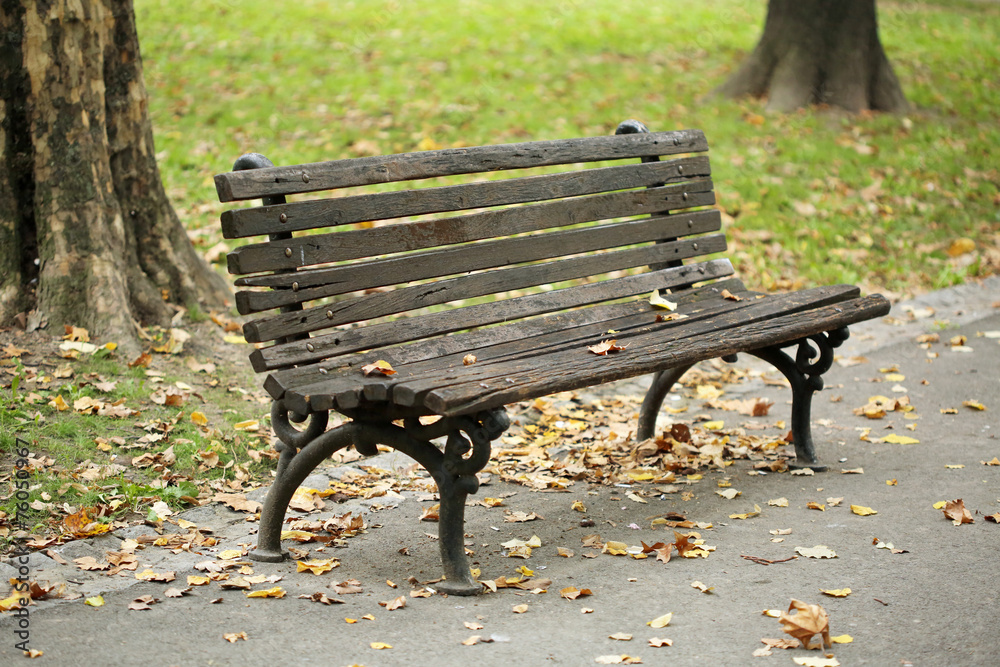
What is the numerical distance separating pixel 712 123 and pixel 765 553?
593cm

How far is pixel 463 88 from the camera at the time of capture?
894 cm

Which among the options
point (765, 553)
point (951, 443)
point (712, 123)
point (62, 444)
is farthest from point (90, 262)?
point (712, 123)

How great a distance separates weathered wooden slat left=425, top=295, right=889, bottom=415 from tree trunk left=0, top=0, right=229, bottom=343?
2309 millimetres

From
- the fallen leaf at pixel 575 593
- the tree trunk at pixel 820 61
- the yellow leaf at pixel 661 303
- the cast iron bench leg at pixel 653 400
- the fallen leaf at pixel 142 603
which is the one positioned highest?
the tree trunk at pixel 820 61

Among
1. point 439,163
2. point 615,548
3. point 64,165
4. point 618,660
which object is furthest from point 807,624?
point 64,165

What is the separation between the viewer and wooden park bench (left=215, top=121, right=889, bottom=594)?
2988mm

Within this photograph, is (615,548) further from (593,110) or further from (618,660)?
(593,110)

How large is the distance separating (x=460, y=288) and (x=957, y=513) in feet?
6.43

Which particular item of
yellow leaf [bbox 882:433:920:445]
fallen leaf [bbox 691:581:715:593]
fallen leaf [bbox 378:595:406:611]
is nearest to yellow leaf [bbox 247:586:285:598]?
fallen leaf [bbox 378:595:406:611]

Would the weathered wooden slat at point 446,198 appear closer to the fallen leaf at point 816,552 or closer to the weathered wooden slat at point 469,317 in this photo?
the weathered wooden slat at point 469,317

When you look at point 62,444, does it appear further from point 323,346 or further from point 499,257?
point 499,257

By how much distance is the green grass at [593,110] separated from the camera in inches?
280

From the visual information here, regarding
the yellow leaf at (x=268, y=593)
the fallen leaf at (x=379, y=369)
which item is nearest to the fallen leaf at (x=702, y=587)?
the fallen leaf at (x=379, y=369)

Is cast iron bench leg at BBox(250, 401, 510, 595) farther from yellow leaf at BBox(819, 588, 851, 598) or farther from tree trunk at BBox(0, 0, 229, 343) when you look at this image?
tree trunk at BBox(0, 0, 229, 343)
